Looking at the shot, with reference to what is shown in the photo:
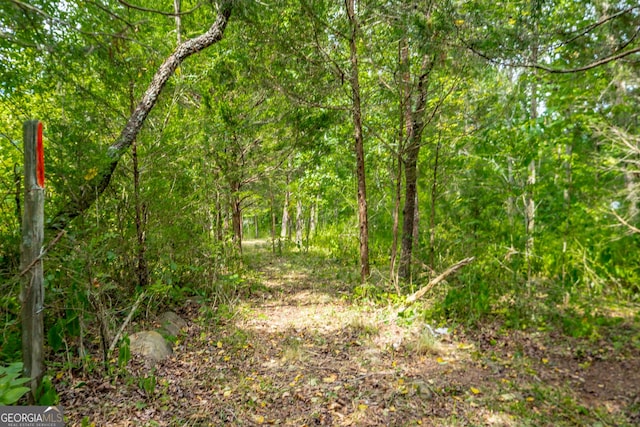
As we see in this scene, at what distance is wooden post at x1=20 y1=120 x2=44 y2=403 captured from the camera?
212 cm

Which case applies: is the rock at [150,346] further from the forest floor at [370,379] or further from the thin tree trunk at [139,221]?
the thin tree trunk at [139,221]

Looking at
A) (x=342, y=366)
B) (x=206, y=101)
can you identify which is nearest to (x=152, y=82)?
(x=206, y=101)

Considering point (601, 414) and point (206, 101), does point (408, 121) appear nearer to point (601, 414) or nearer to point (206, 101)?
point (206, 101)

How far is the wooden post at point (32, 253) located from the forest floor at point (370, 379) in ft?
2.29

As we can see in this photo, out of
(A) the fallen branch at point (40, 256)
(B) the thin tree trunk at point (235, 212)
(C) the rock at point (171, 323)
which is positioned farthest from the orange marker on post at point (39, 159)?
(B) the thin tree trunk at point (235, 212)

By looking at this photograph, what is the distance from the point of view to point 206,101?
22.0ft

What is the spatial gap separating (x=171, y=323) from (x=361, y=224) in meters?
3.55

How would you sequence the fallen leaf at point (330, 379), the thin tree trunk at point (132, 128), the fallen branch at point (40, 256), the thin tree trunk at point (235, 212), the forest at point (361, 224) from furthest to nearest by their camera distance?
the thin tree trunk at point (235, 212) < the fallen leaf at point (330, 379) < the thin tree trunk at point (132, 128) < the forest at point (361, 224) < the fallen branch at point (40, 256)

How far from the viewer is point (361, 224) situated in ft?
19.9

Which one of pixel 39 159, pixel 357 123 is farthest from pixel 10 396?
pixel 357 123

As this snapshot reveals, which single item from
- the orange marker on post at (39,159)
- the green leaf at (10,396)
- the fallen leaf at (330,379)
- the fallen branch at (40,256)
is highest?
the orange marker on post at (39,159)

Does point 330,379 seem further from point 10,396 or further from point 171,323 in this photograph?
point 10,396

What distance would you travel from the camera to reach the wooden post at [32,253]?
2119 millimetres

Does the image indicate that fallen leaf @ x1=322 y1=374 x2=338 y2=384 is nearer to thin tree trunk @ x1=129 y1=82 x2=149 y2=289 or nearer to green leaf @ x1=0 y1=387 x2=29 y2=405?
green leaf @ x1=0 y1=387 x2=29 y2=405
